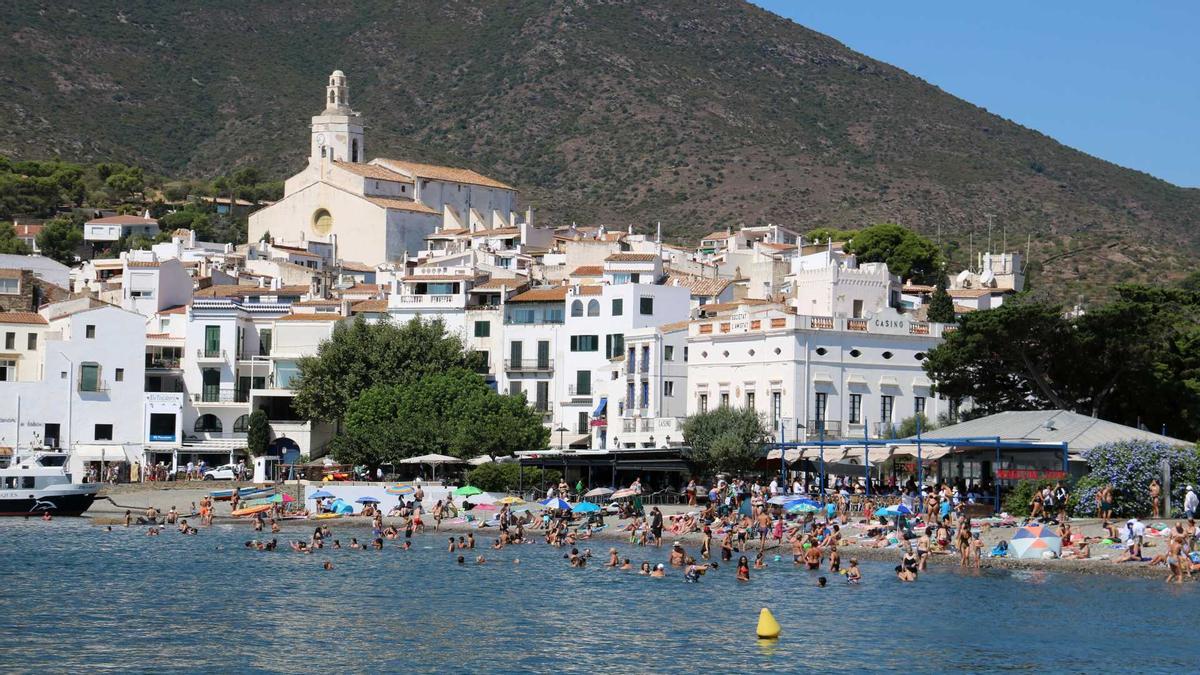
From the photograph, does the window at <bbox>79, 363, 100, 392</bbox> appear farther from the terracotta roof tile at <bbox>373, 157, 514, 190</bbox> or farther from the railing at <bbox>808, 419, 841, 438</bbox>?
the terracotta roof tile at <bbox>373, 157, 514, 190</bbox>

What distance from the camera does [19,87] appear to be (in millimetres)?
175125

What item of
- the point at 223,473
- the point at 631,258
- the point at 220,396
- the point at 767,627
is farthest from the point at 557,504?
the point at 220,396

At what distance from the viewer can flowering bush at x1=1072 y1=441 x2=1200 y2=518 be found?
2074 inches

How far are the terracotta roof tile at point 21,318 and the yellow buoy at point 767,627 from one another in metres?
52.6

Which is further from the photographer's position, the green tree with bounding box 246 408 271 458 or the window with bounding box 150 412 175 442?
the window with bounding box 150 412 175 442

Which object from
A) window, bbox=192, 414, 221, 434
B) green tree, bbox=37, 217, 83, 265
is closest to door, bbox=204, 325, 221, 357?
window, bbox=192, 414, 221, 434

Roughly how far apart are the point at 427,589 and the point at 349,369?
32443mm

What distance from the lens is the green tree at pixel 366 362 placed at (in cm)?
7931

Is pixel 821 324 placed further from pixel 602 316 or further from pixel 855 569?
pixel 855 569

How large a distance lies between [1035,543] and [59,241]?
9393cm

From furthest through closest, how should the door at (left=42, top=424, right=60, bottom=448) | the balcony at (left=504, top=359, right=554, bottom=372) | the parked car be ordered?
the balcony at (left=504, top=359, right=554, bottom=372) → the door at (left=42, top=424, right=60, bottom=448) → the parked car

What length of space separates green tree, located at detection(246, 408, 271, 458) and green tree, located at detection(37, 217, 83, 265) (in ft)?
160

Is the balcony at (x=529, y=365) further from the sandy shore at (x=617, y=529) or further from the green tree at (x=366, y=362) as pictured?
the sandy shore at (x=617, y=529)

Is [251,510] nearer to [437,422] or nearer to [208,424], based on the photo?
[437,422]
